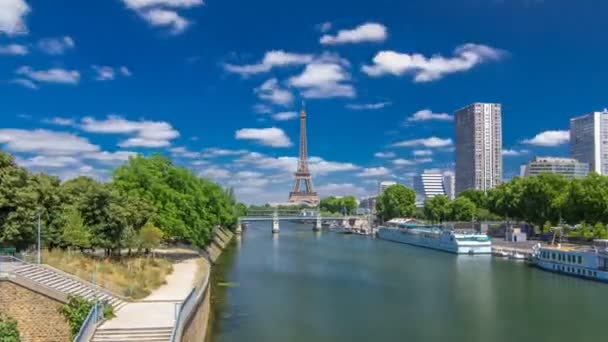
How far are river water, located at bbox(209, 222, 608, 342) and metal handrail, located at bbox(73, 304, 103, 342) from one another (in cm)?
857

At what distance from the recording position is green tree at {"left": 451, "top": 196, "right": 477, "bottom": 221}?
119 metres

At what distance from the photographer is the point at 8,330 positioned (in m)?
19.0

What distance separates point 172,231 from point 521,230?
68182 mm

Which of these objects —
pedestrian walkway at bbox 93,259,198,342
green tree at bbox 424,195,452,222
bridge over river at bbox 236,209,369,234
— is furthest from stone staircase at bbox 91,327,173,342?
bridge over river at bbox 236,209,369,234

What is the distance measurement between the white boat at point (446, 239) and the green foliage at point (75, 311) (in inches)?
2500

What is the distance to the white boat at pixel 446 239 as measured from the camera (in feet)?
251

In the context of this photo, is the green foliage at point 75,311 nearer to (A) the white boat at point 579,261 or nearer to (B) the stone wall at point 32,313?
(B) the stone wall at point 32,313

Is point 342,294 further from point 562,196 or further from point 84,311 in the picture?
point 562,196

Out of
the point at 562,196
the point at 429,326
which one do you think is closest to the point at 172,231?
the point at 429,326

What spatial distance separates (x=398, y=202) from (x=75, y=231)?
122 meters

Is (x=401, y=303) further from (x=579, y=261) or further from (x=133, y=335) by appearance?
(x=579, y=261)

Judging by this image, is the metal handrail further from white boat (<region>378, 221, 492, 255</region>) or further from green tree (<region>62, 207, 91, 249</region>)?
white boat (<region>378, 221, 492, 255</region>)

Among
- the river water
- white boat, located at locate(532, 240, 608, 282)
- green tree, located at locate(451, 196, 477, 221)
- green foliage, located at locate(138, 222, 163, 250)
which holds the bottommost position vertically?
the river water

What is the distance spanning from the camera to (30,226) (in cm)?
3178
